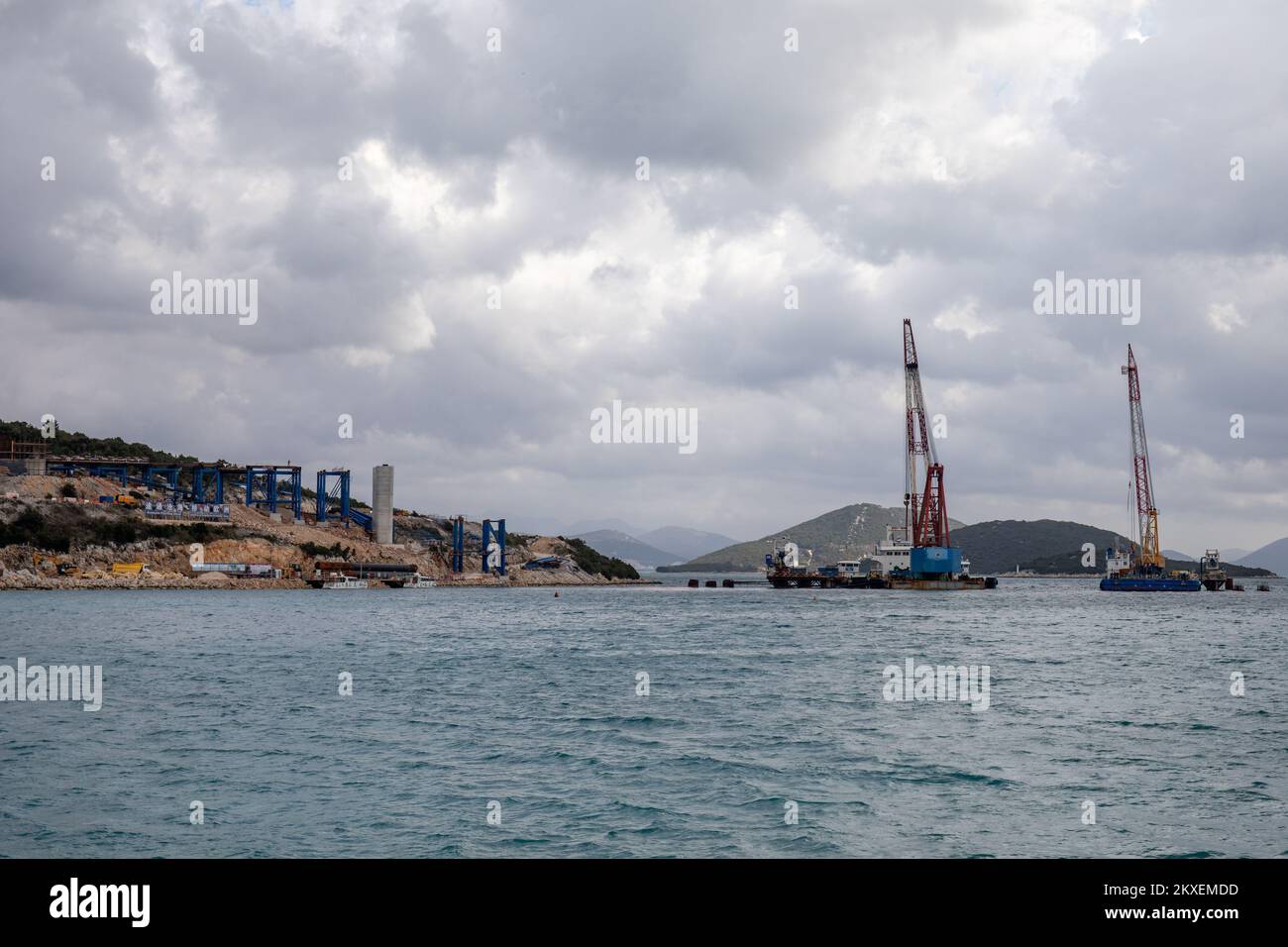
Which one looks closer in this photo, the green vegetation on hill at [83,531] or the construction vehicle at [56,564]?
the construction vehicle at [56,564]

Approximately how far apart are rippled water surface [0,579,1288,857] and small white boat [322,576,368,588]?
124 meters

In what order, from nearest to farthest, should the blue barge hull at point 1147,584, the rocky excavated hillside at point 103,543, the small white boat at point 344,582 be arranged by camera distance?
the rocky excavated hillside at point 103,543 → the small white boat at point 344,582 → the blue barge hull at point 1147,584

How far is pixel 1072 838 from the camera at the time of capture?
20141mm

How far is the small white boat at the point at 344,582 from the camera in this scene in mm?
186275

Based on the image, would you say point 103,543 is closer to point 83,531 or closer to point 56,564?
point 83,531

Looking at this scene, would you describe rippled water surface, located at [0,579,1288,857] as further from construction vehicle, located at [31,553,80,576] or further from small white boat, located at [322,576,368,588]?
small white boat, located at [322,576,368,588]

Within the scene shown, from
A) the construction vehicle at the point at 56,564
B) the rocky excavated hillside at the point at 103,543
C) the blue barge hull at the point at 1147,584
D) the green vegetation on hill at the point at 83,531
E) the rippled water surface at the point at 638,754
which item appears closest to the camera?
the rippled water surface at the point at 638,754

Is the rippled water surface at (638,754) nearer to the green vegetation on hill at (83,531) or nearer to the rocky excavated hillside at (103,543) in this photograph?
the rocky excavated hillside at (103,543)

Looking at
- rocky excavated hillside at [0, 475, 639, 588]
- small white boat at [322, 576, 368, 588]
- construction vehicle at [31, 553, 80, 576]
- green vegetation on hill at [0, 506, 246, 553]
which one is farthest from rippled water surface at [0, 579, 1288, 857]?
small white boat at [322, 576, 368, 588]

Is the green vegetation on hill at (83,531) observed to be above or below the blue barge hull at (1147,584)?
above

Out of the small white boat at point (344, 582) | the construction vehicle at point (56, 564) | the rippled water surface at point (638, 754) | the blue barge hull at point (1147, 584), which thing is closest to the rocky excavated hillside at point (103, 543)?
the construction vehicle at point (56, 564)

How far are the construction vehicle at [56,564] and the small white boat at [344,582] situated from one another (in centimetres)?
4189
